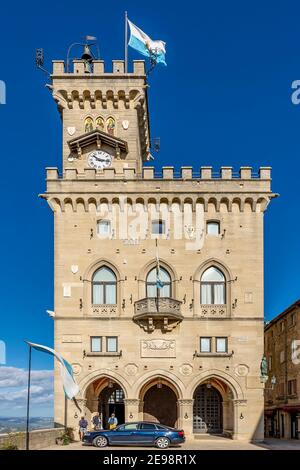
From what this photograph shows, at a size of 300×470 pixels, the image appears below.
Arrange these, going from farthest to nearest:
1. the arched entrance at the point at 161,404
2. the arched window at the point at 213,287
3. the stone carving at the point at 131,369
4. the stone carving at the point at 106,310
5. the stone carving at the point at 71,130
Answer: the stone carving at the point at 71,130
the arched entrance at the point at 161,404
the arched window at the point at 213,287
the stone carving at the point at 106,310
the stone carving at the point at 131,369

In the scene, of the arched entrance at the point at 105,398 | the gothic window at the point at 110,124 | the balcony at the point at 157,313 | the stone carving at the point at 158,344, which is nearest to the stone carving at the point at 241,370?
the stone carving at the point at 158,344

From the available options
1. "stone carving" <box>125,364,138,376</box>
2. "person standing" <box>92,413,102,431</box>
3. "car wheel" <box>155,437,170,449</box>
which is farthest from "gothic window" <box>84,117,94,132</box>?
"car wheel" <box>155,437,170,449</box>

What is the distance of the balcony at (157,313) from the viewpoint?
45.4 meters

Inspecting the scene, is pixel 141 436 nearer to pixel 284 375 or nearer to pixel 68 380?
pixel 68 380

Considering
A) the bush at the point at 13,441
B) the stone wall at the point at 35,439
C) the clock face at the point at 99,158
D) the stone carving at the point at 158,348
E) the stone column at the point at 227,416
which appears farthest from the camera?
the clock face at the point at 99,158

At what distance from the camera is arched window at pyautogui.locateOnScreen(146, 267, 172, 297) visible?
47094mm

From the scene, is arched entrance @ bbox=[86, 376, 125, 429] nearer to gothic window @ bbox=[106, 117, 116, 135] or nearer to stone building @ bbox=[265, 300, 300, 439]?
stone building @ bbox=[265, 300, 300, 439]

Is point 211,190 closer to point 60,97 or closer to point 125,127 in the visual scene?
point 125,127

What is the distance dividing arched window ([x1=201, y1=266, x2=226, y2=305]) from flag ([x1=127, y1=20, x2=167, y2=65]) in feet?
59.4

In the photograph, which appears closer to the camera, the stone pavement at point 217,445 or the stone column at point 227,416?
the stone pavement at point 217,445

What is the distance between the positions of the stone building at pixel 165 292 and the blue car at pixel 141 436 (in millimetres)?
9210

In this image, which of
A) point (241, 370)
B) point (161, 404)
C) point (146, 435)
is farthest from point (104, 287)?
point (146, 435)

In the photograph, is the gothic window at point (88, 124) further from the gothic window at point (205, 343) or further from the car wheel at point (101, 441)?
the car wheel at point (101, 441)

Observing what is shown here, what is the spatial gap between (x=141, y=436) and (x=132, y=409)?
998 centimetres
